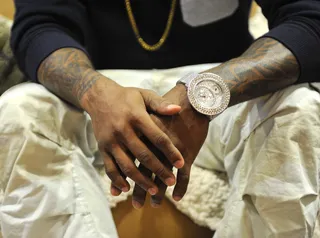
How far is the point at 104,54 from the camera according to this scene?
1.01 metres

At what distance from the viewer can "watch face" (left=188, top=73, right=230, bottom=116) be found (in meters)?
0.65

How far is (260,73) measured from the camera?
2.30 feet

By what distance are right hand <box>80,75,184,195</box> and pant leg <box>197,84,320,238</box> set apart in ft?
0.49

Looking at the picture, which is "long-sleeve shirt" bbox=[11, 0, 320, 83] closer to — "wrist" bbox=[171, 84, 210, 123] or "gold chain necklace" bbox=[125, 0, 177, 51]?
"gold chain necklace" bbox=[125, 0, 177, 51]

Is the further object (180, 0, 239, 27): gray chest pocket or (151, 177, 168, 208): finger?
(180, 0, 239, 27): gray chest pocket

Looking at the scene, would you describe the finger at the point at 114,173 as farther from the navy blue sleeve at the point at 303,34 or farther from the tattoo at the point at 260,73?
the navy blue sleeve at the point at 303,34

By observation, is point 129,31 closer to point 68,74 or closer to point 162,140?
point 68,74

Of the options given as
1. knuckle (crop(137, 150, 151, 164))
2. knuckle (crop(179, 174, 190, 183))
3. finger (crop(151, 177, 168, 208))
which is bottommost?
finger (crop(151, 177, 168, 208))

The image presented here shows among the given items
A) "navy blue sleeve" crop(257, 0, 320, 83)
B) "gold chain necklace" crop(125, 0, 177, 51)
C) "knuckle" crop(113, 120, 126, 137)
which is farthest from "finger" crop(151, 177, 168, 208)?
"gold chain necklace" crop(125, 0, 177, 51)

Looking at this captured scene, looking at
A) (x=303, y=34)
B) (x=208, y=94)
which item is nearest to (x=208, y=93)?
(x=208, y=94)

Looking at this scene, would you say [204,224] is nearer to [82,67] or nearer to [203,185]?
[203,185]

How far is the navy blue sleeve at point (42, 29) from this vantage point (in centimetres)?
79

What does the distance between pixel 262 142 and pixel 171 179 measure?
19 cm

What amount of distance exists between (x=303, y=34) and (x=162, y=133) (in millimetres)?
341
